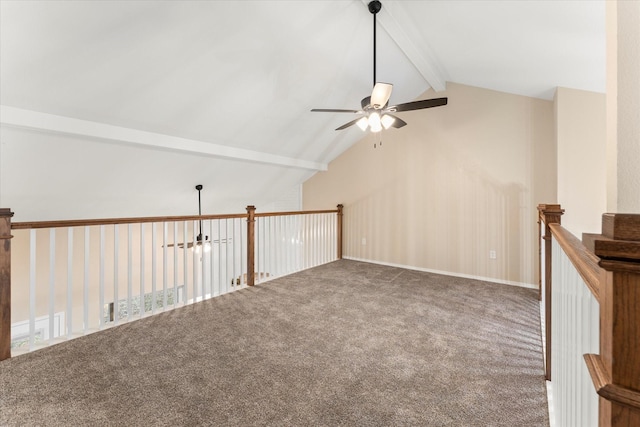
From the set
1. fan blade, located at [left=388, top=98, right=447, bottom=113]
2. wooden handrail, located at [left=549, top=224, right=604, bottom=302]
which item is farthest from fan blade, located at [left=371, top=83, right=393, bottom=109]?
wooden handrail, located at [left=549, top=224, right=604, bottom=302]

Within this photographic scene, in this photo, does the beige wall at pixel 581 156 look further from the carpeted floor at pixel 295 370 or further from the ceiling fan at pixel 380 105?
the ceiling fan at pixel 380 105

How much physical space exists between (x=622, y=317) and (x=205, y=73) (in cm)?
326

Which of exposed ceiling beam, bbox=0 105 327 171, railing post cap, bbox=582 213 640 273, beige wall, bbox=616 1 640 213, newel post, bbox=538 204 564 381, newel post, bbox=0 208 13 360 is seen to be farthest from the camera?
exposed ceiling beam, bbox=0 105 327 171

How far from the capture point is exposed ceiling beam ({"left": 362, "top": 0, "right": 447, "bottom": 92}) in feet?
9.36

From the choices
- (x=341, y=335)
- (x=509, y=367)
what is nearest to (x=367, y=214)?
(x=341, y=335)

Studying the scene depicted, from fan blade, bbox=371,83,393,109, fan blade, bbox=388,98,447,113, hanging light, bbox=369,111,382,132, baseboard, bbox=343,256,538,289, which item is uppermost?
fan blade, bbox=371,83,393,109

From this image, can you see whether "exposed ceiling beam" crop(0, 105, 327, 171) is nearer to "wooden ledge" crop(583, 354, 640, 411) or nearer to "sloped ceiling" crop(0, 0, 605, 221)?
"sloped ceiling" crop(0, 0, 605, 221)

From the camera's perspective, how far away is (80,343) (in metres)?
2.31

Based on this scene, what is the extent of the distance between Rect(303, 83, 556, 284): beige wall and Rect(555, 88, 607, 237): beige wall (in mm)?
317

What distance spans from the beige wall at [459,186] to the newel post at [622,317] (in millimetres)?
4009

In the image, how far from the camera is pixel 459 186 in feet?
14.4

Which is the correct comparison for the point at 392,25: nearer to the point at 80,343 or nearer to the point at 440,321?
the point at 440,321

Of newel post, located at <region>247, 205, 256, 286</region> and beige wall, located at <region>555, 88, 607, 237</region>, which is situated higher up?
beige wall, located at <region>555, 88, 607, 237</region>

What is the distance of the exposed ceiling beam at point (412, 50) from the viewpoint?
2.85m
